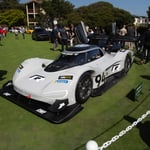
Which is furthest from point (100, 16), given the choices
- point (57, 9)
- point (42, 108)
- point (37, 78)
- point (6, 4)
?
point (6, 4)

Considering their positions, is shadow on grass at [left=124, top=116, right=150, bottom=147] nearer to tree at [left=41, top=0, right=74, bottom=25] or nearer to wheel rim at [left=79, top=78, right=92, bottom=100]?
wheel rim at [left=79, top=78, right=92, bottom=100]

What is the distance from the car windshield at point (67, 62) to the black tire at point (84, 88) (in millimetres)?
601

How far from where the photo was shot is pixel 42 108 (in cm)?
496

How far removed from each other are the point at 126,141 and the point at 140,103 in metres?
1.72

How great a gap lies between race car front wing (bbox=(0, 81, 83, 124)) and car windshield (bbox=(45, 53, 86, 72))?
3.29ft

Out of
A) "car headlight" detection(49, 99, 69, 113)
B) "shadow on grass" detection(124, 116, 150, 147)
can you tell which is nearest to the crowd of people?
"shadow on grass" detection(124, 116, 150, 147)

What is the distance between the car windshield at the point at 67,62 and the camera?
569 cm

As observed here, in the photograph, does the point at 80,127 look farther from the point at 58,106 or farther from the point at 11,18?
the point at 11,18

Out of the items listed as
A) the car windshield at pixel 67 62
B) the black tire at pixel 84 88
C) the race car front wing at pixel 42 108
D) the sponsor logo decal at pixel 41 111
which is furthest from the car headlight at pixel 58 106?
the car windshield at pixel 67 62

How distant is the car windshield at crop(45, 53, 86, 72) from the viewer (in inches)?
224

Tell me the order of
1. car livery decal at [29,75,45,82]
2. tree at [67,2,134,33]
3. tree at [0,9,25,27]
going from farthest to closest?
tree at [0,9,25,27], tree at [67,2,134,33], car livery decal at [29,75,45,82]

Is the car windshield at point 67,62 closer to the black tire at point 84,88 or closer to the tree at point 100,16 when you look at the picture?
the black tire at point 84,88

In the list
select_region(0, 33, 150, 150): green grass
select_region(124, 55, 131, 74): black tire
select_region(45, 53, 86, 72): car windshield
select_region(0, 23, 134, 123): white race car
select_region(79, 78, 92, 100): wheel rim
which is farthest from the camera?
select_region(124, 55, 131, 74): black tire

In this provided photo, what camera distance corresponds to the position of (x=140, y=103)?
5363mm
